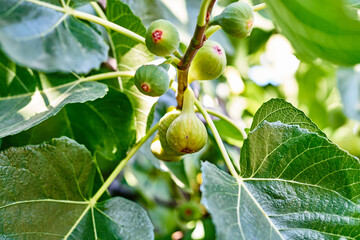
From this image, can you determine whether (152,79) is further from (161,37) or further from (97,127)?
(97,127)

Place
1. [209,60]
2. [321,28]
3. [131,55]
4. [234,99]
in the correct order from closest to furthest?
[321,28]
[209,60]
[131,55]
[234,99]

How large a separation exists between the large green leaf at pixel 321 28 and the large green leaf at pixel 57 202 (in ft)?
1.87

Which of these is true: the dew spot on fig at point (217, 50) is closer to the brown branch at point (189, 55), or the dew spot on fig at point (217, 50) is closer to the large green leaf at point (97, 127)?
the brown branch at point (189, 55)

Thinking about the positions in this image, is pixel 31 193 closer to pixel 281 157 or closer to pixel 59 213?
pixel 59 213

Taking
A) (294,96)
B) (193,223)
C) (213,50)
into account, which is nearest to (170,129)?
(213,50)

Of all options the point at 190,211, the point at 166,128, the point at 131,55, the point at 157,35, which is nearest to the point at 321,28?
the point at 157,35

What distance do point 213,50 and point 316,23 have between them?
13.2 inches

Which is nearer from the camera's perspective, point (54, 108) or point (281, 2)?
point (281, 2)

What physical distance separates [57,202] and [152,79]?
393mm

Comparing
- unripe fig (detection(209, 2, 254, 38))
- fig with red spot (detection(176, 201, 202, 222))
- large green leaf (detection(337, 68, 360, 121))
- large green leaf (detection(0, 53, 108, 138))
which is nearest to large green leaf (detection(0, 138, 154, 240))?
large green leaf (detection(0, 53, 108, 138))

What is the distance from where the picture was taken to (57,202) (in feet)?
3.12

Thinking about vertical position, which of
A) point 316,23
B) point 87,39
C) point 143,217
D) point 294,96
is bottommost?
point 294,96

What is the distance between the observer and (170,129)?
35.2 inches

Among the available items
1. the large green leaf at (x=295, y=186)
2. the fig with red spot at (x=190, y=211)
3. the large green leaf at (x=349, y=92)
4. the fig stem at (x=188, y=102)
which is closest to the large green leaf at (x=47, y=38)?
the fig stem at (x=188, y=102)
